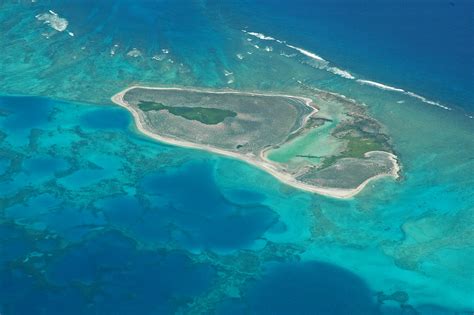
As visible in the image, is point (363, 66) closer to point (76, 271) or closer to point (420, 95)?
point (420, 95)

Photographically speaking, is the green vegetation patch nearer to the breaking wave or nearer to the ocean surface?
the ocean surface

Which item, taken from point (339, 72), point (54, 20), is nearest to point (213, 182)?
point (339, 72)

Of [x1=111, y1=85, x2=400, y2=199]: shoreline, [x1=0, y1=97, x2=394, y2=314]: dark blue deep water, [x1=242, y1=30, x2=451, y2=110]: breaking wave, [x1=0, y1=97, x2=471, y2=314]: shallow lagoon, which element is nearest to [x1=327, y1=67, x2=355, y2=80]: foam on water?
[x1=242, y1=30, x2=451, y2=110]: breaking wave

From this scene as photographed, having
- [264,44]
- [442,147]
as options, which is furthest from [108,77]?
[442,147]

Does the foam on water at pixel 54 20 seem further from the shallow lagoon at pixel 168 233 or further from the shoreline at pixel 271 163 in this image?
the shallow lagoon at pixel 168 233

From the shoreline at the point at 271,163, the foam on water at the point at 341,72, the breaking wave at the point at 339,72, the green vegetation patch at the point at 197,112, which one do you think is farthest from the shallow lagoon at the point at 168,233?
the foam on water at the point at 341,72
